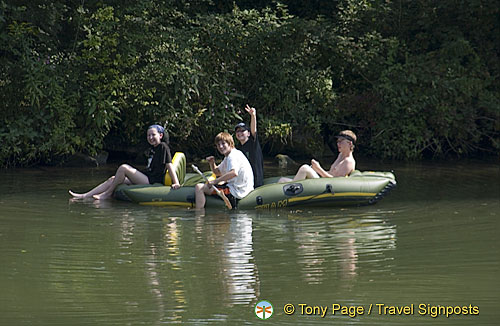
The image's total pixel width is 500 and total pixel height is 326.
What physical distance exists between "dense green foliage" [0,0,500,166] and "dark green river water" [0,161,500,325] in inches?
150

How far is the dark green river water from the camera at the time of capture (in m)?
6.54

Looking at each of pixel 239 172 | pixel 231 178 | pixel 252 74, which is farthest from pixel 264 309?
pixel 252 74

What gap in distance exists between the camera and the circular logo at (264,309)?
6434 millimetres

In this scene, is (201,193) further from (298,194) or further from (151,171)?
(298,194)

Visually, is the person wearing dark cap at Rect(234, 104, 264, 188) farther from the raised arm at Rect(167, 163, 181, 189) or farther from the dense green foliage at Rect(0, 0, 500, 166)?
the dense green foliage at Rect(0, 0, 500, 166)

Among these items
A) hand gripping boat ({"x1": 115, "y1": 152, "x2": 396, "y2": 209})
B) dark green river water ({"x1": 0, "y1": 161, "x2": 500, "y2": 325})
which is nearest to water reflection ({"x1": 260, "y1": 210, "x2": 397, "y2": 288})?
dark green river water ({"x1": 0, "y1": 161, "x2": 500, "y2": 325})

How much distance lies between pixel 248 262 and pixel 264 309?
173 centimetres

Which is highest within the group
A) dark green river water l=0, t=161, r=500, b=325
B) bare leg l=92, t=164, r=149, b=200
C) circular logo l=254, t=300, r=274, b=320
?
bare leg l=92, t=164, r=149, b=200

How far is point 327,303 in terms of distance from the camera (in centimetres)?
Result: 678

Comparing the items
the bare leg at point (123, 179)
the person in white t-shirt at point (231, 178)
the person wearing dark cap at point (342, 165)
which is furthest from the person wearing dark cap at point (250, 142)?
the bare leg at point (123, 179)

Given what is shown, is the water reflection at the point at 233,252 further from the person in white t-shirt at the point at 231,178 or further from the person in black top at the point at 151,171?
the person in black top at the point at 151,171

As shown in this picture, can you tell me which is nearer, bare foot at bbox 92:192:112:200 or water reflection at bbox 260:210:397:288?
water reflection at bbox 260:210:397:288

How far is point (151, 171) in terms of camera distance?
12.4 meters

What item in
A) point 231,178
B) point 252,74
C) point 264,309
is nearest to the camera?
point 264,309
